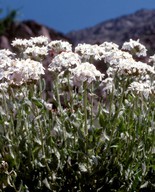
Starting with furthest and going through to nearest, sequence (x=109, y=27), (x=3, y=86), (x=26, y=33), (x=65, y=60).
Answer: (x=109, y=27) < (x=26, y=33) < (x=3, y=86) < (x=65, y=60)

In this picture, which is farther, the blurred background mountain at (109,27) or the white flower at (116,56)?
the blurred background mountain at (109,27)

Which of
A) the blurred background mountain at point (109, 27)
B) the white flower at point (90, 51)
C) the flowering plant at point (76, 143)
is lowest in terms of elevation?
the flowering plant at point (76, 143)

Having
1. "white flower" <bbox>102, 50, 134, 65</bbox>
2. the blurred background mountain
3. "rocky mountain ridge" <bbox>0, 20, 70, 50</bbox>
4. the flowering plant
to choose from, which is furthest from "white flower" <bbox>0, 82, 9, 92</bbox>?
the blurred background mountain

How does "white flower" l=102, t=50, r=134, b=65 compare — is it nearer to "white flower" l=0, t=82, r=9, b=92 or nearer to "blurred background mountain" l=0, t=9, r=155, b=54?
"white flower" l=0, t=82, r=9, b=92

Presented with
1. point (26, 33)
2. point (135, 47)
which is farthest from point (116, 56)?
point (26, 33)

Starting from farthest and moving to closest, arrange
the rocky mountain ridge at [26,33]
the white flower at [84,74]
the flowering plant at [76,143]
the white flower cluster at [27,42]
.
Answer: the rocky mountain ridge at [26,33]
the white flower cluster at [27,42]
the flowering plant at [76,143]
the white flower at [84,74]

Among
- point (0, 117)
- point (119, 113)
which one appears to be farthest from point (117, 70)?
point (0, 117)

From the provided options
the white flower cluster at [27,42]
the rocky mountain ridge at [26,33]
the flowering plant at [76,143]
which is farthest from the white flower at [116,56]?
the rocky mountain ridge at [26,33]

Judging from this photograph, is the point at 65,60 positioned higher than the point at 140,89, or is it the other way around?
the point at 65,60

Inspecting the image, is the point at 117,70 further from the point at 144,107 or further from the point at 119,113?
the point at 144,107

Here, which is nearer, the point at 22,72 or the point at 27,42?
the point at 22,72

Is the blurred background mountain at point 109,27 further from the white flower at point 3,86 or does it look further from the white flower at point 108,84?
the white flower at point 3,86

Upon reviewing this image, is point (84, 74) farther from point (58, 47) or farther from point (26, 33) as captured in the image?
point (26, 33)

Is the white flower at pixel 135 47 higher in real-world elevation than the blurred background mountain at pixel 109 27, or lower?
lower
